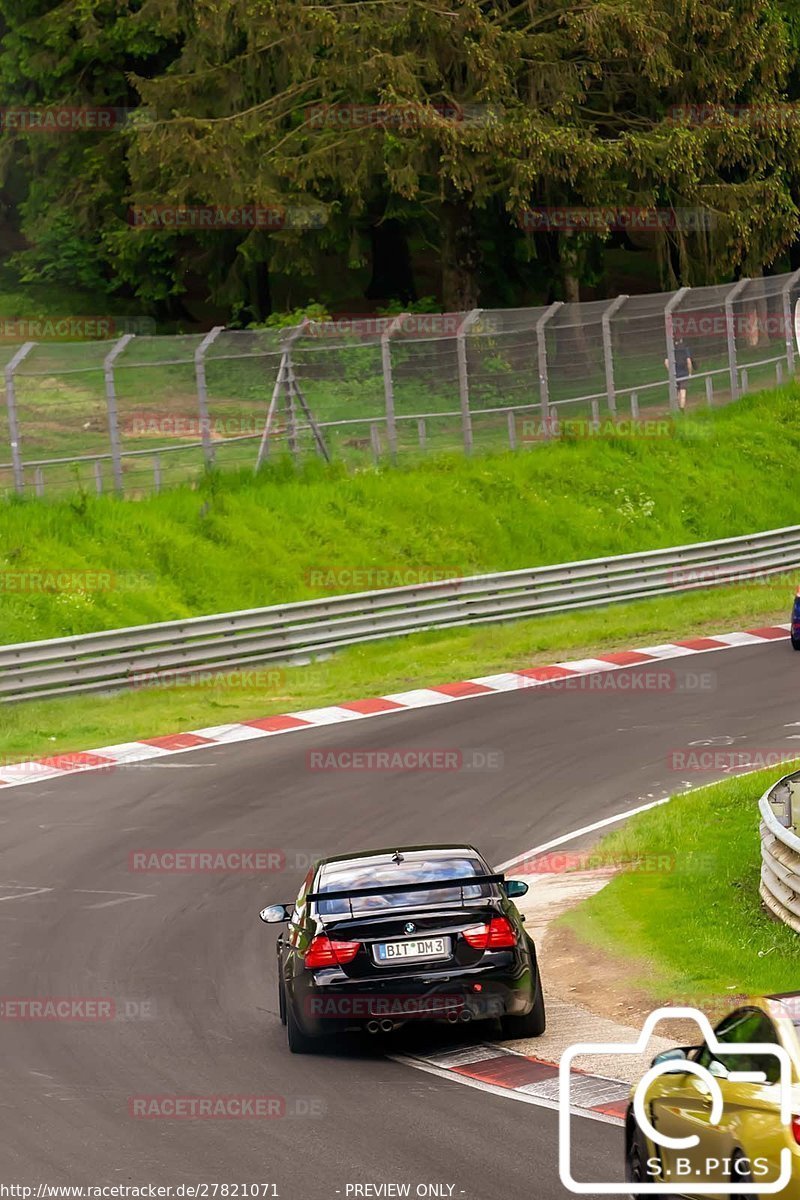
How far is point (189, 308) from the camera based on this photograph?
188 feet

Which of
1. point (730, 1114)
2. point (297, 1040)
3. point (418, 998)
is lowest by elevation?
point (297, 1040)

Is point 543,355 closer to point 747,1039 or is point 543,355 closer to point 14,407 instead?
point 14,407

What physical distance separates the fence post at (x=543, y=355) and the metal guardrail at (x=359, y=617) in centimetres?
Result: 512

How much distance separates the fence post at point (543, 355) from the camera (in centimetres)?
3431

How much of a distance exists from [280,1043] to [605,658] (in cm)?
1523

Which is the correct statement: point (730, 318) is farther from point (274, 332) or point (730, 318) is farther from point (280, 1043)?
point (280, 1043)

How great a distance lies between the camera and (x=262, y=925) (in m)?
14.9

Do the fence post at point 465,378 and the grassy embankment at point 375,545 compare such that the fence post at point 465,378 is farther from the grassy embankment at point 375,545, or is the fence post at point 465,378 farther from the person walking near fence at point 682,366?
the person walking near fence at point 682,366

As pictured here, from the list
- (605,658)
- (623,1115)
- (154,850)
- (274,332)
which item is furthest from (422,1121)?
(274,332)

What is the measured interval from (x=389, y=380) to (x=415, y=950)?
21.5 metres

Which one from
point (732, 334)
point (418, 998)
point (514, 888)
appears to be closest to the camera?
point (418, 998)

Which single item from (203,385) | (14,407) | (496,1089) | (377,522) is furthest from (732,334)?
(496,1089)

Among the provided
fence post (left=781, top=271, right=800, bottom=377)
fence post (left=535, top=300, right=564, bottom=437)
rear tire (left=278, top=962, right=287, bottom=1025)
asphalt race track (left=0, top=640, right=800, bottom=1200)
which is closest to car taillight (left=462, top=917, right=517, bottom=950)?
asphalt race track (left=0, top=640, right=800, bottom=1200)

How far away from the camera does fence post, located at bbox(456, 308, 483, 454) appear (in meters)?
32.7
